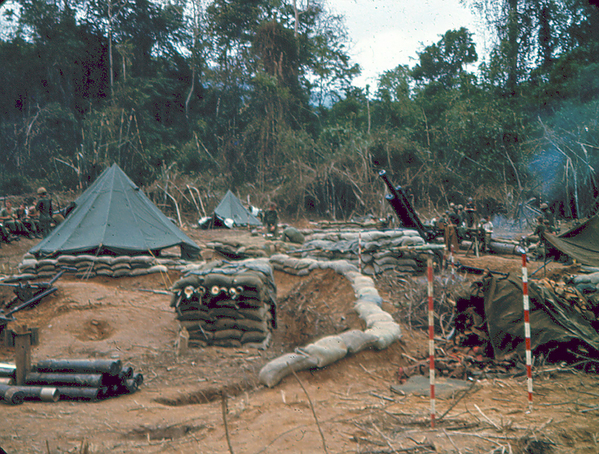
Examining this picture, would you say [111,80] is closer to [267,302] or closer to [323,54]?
[323,54]

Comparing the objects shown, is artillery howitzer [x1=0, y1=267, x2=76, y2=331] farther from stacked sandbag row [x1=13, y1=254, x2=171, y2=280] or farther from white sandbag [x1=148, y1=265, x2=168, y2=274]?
white sandbag [x1=148, y1=265, x2=168, y2=274]

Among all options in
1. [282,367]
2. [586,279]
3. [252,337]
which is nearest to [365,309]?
[252,337]

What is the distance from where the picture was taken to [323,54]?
2845 centimetres

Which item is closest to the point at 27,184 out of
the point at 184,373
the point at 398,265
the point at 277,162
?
the point at 277,162

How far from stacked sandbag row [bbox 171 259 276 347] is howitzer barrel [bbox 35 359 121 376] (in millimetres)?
1775

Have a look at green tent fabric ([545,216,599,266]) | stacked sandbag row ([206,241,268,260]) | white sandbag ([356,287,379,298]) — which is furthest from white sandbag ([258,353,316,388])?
stacked sandbag row ([206,241,268,260])

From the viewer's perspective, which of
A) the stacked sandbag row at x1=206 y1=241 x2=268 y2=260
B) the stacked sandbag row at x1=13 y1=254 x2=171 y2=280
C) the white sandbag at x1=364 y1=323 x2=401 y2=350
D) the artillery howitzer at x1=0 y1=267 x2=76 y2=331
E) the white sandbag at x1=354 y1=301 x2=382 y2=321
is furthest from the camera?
the stacked sandbag row at x1=206 y1=241 x2=268 y2=260

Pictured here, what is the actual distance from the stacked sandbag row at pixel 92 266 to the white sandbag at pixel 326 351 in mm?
5495

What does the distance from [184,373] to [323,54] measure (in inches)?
1059

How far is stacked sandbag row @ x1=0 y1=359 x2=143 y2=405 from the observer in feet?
11.2

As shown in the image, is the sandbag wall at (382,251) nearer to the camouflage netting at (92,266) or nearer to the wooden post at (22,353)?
the camouflage netting at (92,266)

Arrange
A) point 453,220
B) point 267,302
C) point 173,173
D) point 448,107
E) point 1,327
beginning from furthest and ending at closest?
point 448,107, point 173,173, point 453,220, point 267,302, point 1,327

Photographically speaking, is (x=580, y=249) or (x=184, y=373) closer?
(x=184, y=373)

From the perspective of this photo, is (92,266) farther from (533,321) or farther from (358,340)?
(533,321)
